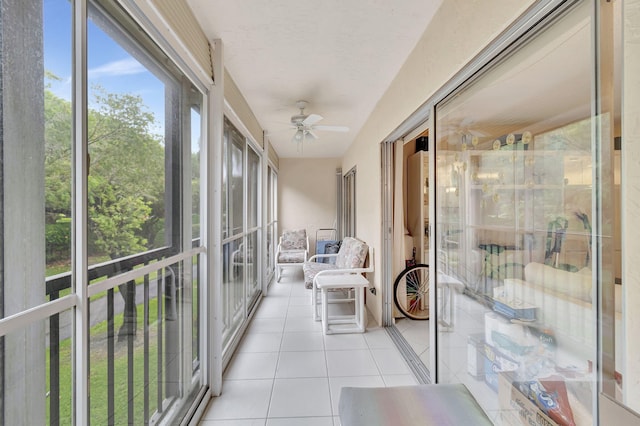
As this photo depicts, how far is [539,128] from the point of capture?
3.64 ft

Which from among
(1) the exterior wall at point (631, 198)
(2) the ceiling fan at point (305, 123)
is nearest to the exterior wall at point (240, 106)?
(2) the ceiling fan at point (305, 123)

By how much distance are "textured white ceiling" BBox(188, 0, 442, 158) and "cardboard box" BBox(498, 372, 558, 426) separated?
2.07 metres

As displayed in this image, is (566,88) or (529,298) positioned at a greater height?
(566,88)

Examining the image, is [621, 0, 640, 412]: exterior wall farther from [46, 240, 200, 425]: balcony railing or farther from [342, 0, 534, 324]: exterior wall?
[46, 240, 200, 425]: balcony railing

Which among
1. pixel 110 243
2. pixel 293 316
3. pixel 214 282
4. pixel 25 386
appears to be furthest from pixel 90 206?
pixel 293 316

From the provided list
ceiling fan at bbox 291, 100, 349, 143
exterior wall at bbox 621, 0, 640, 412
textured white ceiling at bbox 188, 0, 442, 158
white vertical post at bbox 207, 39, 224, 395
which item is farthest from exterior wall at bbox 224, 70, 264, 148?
exterior wall at bbox 621, 0, 640, 412

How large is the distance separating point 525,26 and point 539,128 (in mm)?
405

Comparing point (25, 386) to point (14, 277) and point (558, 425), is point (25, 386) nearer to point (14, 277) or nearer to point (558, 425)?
point (14, 277)

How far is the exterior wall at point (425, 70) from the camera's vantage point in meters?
1.24

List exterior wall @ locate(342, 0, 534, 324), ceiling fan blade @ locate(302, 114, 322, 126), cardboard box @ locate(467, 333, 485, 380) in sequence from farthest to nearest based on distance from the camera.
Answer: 1. ceiling fan blade @ locate(302, 114, 322, 126)
2. cardboard box @ locate(467, 333, 485, 380)
3. exterior wall @ locate(342, 0, 534, 324)

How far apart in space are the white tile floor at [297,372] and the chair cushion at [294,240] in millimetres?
2479

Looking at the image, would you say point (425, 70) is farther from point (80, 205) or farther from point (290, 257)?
point (290, 257)

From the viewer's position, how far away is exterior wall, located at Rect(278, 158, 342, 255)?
255 inches

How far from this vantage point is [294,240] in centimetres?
590
